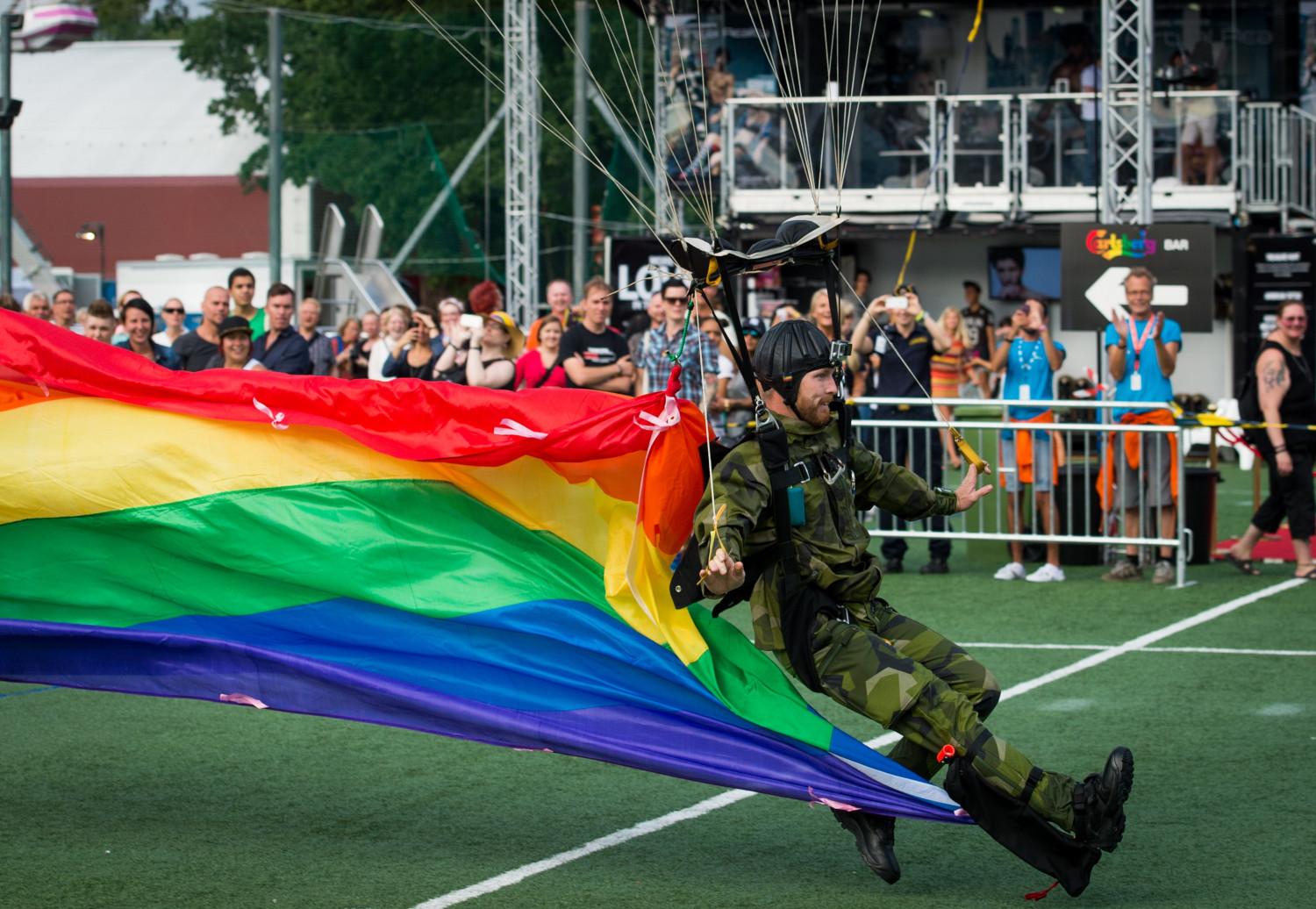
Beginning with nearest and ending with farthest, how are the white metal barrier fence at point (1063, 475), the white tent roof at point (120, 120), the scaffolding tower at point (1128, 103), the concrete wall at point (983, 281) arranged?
1. the white metal barrier fence at point (1063, 475)
2. the scaffolding tower at point (1128, 103)
3. the concrete wall at point (983, 281)
4. the white tent roof at point (120, 120)

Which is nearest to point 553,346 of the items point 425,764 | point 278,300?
point 278,300

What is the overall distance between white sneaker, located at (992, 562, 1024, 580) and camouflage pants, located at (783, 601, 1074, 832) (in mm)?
7245

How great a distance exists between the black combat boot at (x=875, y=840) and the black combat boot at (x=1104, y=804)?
0.62 metres

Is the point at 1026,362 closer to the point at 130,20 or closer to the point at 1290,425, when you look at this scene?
the point at 1290,425

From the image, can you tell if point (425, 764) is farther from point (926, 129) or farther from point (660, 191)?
point (926, 129)

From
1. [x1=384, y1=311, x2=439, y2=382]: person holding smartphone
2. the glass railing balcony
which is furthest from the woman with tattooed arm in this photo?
the glass railing balcony

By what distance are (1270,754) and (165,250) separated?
127 ft

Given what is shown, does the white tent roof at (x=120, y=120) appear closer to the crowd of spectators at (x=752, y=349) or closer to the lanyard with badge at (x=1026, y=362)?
the crowd of spectators at (x=752, y=349)

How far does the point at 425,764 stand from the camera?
290 inches

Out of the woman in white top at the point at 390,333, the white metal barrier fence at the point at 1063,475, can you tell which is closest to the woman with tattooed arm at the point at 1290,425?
the white metal barrier fence at the point at 1063,475

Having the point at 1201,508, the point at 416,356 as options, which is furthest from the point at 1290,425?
the point at 416,356

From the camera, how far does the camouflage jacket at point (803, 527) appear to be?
215 inches

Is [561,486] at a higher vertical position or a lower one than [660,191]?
lower

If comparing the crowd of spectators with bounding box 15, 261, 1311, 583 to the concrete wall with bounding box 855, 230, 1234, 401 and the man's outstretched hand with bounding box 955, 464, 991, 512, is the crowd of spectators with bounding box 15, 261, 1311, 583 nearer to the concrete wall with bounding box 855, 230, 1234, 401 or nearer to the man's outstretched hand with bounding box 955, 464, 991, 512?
the man's outstretched hand with bounding box 955, 464, 991, 512
